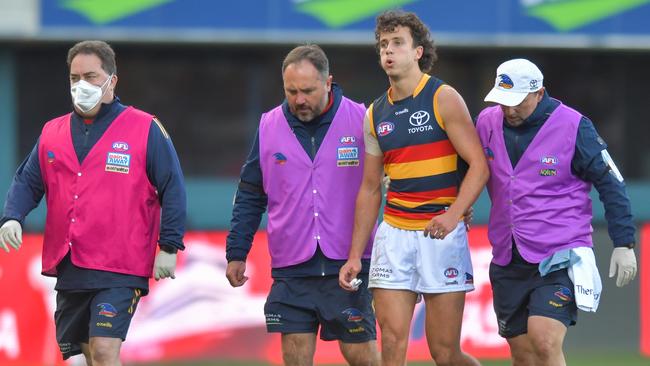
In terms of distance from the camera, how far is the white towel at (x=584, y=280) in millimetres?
7738

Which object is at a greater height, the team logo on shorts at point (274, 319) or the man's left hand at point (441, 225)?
the man's left hand at point (441, 225)

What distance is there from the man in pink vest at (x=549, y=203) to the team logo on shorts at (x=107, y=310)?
242cm

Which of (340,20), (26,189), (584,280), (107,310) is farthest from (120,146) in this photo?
(340,20)

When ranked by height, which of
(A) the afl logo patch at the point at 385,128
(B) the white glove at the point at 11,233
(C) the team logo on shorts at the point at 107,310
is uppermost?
(A) the afl logo patch at the point at 385,128

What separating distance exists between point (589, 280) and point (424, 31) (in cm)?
180

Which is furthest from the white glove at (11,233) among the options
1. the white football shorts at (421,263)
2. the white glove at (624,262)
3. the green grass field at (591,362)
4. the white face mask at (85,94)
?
the green grass field at (591,362)

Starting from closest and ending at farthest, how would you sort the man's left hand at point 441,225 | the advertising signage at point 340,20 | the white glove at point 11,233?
the man's left hand at point 441,225, the white glove at point 11,233, the advertising signage at point 340,20

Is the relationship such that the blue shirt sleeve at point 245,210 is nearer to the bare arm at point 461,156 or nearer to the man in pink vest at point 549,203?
the bare arm at point 461,156

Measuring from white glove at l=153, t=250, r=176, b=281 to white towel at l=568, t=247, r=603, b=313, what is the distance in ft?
7.91

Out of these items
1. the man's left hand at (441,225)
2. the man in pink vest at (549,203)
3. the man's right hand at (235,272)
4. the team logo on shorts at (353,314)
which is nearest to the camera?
the man's left hand at (441,225)

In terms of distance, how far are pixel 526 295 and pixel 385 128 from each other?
4.51 feet

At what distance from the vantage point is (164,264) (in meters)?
7.85

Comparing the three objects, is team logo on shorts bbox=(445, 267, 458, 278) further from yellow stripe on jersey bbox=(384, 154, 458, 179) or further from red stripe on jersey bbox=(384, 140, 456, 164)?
red stripe on jersey bbox=(384, 140, 456, 164)

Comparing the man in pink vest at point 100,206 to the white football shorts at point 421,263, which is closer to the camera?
the white football shorts at point 421,263
